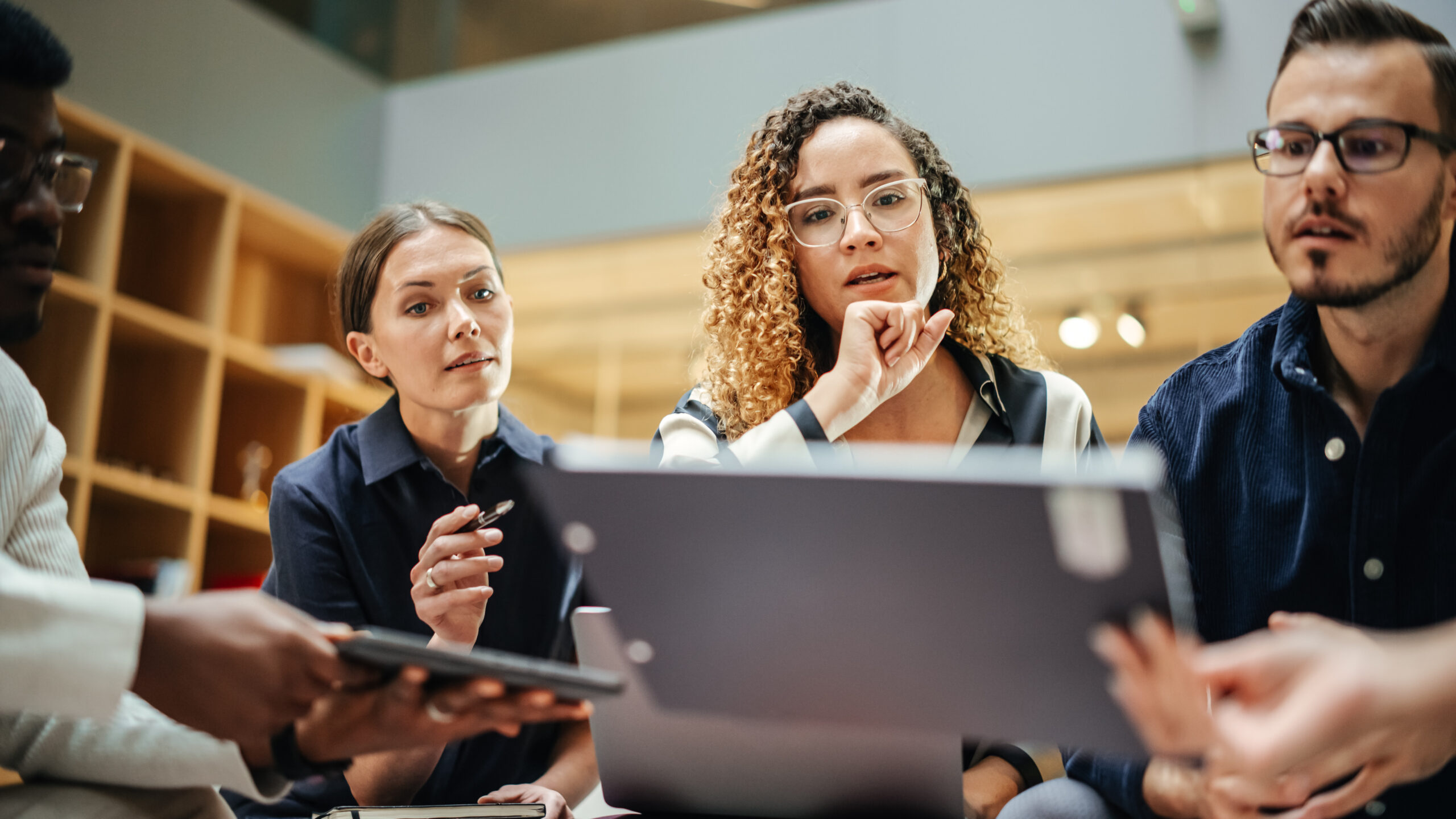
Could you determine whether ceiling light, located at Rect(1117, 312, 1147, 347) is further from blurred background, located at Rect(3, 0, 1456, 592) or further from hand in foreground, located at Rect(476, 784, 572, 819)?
hand in foreground, located at Rect(476, 784, 572, 819)

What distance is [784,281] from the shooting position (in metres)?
1.75

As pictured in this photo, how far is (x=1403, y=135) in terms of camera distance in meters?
1.19

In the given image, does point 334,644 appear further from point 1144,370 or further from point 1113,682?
point 1144,370

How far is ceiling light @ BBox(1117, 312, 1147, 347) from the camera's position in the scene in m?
4.20

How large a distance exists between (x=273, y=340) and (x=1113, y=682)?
166 inches

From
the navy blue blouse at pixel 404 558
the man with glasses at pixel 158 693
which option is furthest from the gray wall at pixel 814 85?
the man with glasses at pixel 158 693

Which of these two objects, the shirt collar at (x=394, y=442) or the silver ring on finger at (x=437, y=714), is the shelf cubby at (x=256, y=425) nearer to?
the shirt collar at (x=394, y=442)

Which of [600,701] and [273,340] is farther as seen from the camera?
[273,340]

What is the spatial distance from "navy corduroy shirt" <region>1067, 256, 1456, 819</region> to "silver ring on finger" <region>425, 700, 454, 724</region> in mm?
646

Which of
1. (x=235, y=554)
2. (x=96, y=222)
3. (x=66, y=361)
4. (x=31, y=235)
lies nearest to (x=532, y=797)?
(x=31, y=235)

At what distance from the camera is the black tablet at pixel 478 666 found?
80cm

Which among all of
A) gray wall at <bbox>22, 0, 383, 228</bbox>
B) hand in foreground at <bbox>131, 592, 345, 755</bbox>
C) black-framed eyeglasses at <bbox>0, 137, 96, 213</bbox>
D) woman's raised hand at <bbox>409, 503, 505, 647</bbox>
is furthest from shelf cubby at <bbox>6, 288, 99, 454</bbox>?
hand in foreground at <bbox>131, 592, 345, 755</bbox>

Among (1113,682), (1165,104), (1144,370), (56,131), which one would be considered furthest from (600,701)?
(1144,370)

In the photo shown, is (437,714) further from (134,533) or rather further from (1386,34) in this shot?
(134,533)
